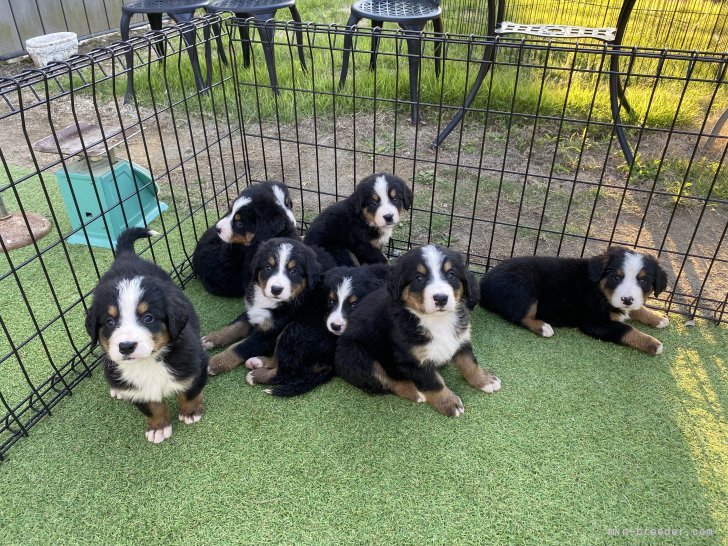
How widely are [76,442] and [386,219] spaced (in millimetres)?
1975

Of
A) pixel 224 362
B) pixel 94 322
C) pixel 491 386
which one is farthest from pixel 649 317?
pixel 94 322

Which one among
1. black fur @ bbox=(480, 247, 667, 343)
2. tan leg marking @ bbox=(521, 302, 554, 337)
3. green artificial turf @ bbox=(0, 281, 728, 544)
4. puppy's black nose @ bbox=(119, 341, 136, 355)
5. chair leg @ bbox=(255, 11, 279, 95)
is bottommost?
green artificial turf @ bbox=(0, 281, 728, 544)

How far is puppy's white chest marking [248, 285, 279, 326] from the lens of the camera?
2949mm

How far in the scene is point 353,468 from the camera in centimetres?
241

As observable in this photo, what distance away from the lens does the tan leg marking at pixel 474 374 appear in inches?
109

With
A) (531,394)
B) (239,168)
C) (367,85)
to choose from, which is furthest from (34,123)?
(531,394)

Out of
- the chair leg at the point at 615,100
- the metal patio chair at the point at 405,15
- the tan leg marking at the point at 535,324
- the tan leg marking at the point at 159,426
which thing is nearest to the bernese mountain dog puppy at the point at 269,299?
the tan leg marking at the point at 159,426

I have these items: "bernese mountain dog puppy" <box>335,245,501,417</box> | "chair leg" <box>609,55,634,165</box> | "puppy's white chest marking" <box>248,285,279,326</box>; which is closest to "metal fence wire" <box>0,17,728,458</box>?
"chair leg" <box>609,55,634,165</box>

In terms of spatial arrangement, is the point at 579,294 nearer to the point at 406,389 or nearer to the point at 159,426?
the point at 406,389

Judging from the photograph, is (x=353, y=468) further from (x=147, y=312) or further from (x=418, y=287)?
(x=147, y=312)

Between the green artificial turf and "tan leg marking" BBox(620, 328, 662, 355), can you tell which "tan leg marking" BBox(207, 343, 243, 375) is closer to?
the green artificial turf

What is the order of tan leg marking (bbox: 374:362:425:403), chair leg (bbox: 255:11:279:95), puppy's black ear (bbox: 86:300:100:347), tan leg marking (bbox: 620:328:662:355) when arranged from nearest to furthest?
puppy's black ear (bbox: 86:300:100:347), tan leg marking (bbox: 374:362:425:403), tan leg marking (bbox: 620:328:662:355), chair leg (bbox: 255:11:279:95)

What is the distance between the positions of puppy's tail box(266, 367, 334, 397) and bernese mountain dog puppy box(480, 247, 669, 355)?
1110 mm

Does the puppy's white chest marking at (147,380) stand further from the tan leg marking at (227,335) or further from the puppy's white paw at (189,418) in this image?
the tan leg marking at (227,335)
